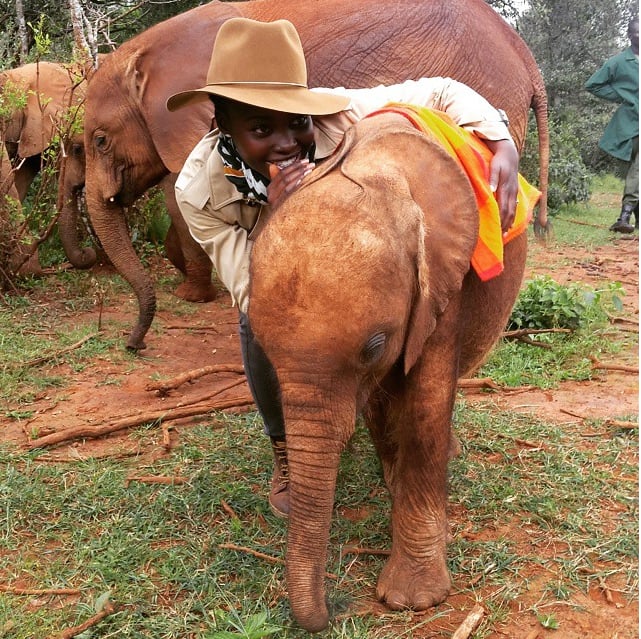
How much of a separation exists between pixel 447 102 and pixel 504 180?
0.40m

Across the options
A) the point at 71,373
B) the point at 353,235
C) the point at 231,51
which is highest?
the point at 231,51

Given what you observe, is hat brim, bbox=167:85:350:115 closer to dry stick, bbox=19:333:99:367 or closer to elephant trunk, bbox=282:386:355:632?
elephant trunk, bbox=282:386:355:632

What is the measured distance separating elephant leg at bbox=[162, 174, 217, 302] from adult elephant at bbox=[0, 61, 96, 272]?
0.79 m

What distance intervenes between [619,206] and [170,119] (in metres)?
10.3

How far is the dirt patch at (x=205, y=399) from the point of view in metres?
2.62

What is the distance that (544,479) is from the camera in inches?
139

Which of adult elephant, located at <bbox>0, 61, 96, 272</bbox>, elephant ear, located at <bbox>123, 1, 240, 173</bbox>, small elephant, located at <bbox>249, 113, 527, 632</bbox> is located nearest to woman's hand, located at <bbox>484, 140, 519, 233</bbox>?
small elephant, located at <bbox>249, 113, 527, 632</bbox>

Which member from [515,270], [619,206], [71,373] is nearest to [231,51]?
[515,270]

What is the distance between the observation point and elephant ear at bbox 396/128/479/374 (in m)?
2.24

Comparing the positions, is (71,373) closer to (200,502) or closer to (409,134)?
(200,502)

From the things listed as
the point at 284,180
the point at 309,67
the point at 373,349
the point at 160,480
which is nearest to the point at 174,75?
the point at 309,67

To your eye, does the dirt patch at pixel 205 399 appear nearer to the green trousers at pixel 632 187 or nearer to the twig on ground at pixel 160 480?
the twig on ground at pixel 160 480

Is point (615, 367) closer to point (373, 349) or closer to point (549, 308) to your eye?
point (549, 308)

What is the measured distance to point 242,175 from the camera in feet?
8.53
